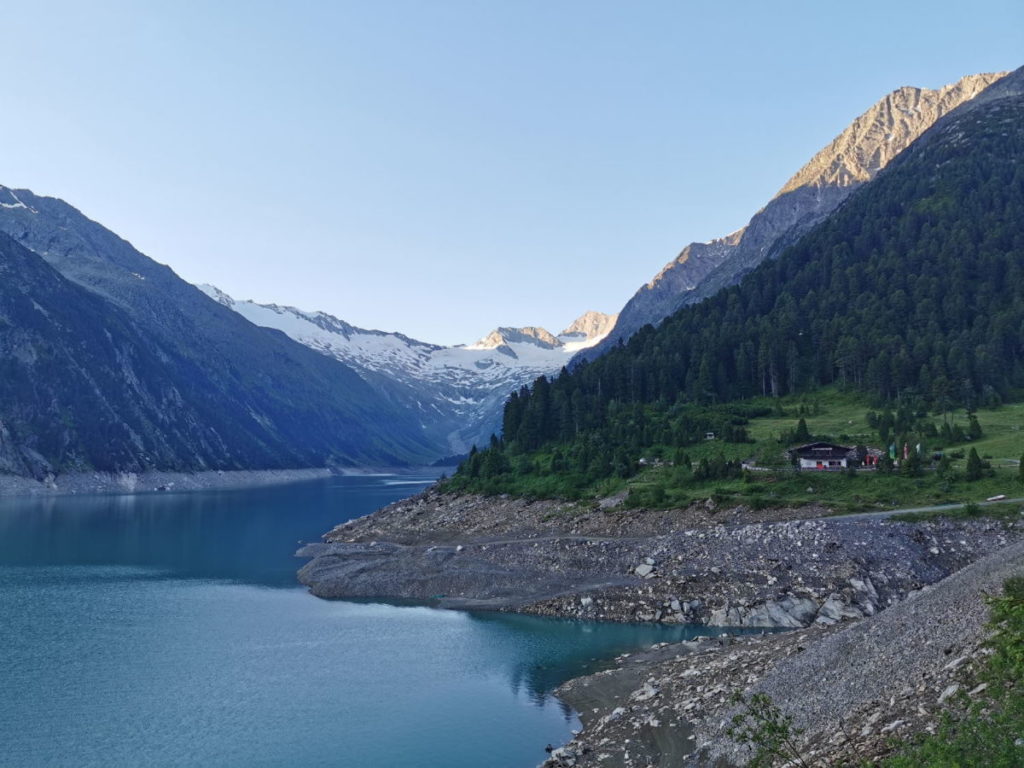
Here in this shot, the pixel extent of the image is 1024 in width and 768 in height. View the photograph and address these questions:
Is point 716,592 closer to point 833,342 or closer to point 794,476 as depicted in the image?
point 794,476

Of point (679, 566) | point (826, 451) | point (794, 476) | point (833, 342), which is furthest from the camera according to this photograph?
point (833, 342)

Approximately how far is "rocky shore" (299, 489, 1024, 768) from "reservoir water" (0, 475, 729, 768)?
14.3ft

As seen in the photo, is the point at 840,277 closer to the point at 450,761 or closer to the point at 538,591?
the point at 538,591

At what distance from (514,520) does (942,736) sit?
8031cm

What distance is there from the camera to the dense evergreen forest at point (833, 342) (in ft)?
397

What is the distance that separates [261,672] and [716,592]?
127 feet

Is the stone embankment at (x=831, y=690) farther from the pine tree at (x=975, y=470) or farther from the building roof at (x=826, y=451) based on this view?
the building roof at (x=826, y=451)

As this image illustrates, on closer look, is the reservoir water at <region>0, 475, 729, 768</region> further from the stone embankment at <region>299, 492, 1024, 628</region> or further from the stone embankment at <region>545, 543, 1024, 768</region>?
the stone embankment at <region>545, 543, 1024, 768</region>

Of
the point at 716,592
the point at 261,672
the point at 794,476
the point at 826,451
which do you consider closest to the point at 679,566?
the point at 716,592

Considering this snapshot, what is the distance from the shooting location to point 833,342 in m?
144

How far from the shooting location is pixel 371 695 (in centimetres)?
4647

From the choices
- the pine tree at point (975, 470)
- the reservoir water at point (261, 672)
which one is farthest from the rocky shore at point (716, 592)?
the pine tree at point (975, 470)

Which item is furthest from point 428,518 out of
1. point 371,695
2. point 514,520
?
point 371,695

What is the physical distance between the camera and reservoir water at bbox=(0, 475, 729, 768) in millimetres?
38656
